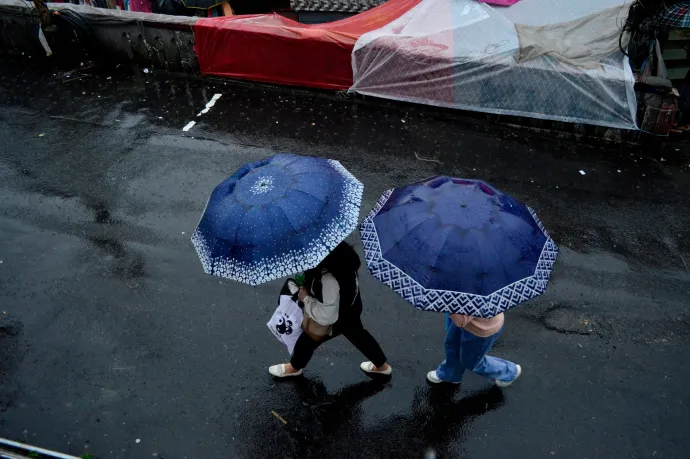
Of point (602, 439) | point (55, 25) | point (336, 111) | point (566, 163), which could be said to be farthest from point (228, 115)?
point (602, 439)

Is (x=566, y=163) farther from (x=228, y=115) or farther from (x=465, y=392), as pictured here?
(x=228, y=115)

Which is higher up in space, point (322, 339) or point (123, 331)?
point (322, 339)

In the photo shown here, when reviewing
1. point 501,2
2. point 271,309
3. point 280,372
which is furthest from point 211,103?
point 280,372

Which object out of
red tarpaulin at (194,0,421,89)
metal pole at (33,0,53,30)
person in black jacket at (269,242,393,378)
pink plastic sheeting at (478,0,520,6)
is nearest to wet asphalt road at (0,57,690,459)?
person in black jacket at (269,242,393,378)

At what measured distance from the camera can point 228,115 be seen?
8.54m

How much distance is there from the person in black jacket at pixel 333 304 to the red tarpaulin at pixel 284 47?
546cm

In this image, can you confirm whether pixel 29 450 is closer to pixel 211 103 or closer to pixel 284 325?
pixel 284 325

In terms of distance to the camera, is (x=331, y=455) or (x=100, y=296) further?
(x=100, y=296)

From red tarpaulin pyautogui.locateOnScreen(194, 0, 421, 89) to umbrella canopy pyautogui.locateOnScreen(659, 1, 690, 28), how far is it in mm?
3639

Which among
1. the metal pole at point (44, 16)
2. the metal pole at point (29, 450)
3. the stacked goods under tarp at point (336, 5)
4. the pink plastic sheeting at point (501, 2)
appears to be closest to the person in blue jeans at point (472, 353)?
the metal pole at point (29, 450)

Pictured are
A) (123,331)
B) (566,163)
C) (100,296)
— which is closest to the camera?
(123,331)

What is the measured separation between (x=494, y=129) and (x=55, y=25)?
7.57m

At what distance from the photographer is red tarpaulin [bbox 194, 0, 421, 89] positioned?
8.55 metres

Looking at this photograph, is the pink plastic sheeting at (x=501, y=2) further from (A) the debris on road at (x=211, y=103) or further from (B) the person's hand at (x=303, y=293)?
(B) the person's hand at (x=303, y=293)
